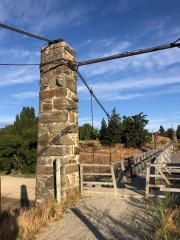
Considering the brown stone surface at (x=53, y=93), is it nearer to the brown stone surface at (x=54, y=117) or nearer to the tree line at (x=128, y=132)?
the brown stone surface at (x=54, y=117)

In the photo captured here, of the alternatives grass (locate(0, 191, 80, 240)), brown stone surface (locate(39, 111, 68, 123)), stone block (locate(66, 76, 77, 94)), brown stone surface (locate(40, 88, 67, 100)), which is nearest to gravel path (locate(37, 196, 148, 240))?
grass (locate(0, 191, 80, 240))

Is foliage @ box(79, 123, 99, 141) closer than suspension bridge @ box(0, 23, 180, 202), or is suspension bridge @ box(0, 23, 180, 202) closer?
suspension bridge @ box(0, 23, 180, 202)

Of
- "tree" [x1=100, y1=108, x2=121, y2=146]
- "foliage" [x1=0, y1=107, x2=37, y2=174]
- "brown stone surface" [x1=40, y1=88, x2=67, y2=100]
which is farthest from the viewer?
"tree" [x1=100, y1=108, x2=121, y2=146]

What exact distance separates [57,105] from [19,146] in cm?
1588

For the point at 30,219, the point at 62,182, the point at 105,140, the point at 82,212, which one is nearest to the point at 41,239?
the point at 30,219

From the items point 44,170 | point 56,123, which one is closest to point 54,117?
point 56,123

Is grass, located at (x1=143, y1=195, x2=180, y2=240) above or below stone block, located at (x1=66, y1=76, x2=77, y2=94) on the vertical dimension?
below

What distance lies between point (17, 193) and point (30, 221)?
10.6 metres

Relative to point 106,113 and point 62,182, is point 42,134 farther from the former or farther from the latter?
point 106,113

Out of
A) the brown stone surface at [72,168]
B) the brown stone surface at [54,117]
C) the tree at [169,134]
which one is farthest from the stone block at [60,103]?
the tree at [169,134]

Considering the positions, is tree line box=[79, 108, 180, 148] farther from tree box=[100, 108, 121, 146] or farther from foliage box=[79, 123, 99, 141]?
foliage box=[79, 123, 99, 141]

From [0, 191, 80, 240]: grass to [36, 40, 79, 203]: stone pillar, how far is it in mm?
886

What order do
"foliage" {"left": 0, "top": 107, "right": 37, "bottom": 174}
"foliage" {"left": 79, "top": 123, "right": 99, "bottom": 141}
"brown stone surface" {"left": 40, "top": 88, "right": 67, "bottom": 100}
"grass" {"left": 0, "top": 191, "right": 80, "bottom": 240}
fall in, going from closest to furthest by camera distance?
"grass" {"left": 0, "top": 191, "right": 80, "bottom": 240}, "brown stone surface" {"left": 40, "top": 88, "right": 67, "bottom": 100}, "foliage" {"left": 0, "top": 107, "right": 37, "bottom": 174}, "foliage" {"left": 79, "top": 123, "right": 99, "bottom": 141}

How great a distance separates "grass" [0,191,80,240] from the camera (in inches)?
189
